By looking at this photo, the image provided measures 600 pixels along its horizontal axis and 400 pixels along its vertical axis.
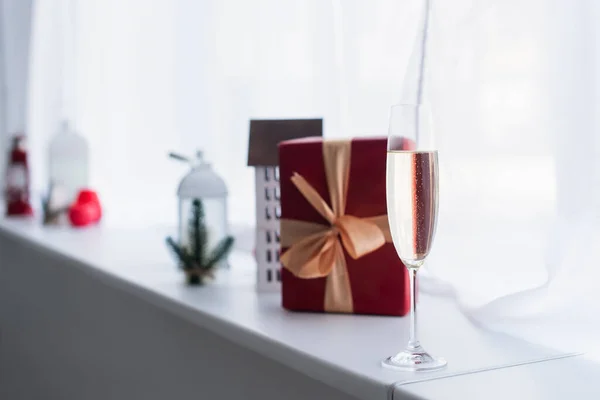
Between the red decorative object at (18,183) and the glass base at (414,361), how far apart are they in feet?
6.19

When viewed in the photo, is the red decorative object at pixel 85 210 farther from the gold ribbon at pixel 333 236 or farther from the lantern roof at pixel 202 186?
the gold ribbon at pixel 333 236

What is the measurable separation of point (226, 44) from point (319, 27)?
361 mm

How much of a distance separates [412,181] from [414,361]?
186 millimetres

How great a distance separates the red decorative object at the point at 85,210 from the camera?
2217 mm

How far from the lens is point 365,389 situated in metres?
0.85

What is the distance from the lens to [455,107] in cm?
114

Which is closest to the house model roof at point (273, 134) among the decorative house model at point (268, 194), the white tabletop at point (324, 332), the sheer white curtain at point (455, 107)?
the decorative house model at point (268, 194)

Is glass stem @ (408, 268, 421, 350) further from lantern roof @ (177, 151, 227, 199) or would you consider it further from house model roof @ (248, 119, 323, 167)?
lantern roof @ (177, 151, 227, 199)

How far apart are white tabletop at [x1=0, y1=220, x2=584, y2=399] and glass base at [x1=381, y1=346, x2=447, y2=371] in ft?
0.04

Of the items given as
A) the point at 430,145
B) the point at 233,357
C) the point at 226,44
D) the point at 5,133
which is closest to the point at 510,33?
the point at 430,145

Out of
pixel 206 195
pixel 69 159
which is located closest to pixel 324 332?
pixel 206 195

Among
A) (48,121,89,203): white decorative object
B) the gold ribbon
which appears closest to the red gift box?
the gold ribbon

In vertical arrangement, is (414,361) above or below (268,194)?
below

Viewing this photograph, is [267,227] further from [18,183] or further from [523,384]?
[18,183]
